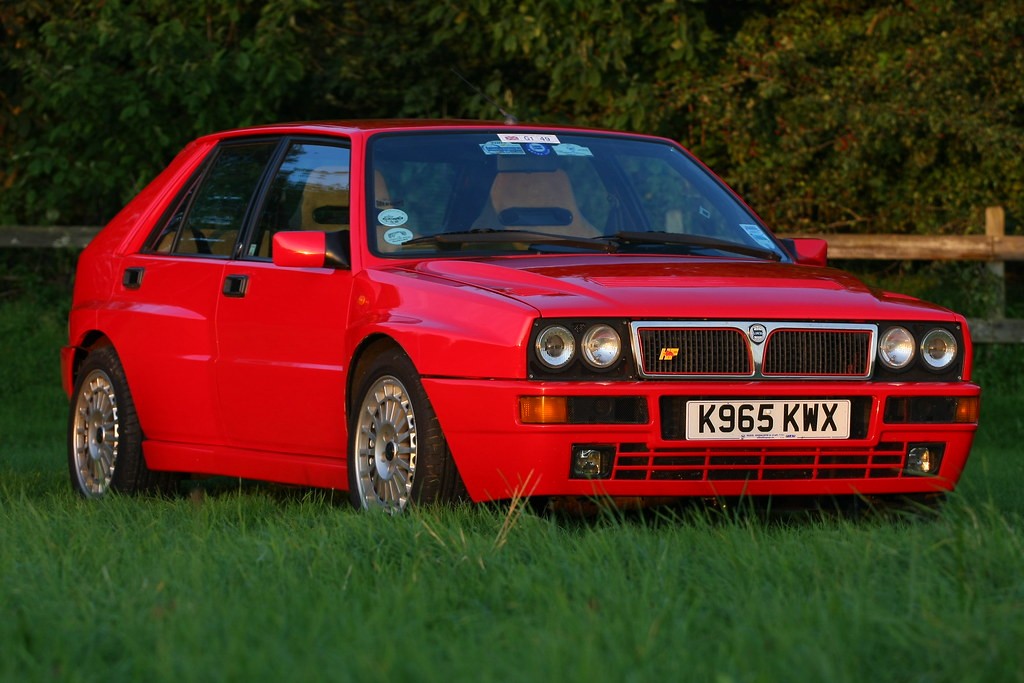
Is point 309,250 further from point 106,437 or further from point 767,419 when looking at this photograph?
point 106,437

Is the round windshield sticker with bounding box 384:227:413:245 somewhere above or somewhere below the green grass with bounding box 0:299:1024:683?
above

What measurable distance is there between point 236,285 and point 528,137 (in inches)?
49.8

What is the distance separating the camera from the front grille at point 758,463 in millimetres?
5844

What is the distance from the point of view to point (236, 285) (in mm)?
7359

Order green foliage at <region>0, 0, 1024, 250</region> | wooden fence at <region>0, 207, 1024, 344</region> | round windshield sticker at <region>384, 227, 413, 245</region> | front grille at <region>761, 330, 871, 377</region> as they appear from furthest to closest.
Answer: green foliage at <region>0, 0, 1024, 250</region>, wooden fence at <region>0, 207, 1024, 344</region>, round windshield sticker at <region>384, 227, 413, 245</region>, front grille at <region>761, 330, 871, 377</region>

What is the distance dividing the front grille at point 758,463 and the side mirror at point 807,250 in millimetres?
1445

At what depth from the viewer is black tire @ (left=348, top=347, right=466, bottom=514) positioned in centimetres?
604

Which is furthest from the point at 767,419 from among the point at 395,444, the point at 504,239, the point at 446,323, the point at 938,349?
the point at 504,239

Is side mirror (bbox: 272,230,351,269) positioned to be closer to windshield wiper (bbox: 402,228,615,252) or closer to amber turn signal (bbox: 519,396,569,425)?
windshield wiper (bbox: 402,228,615,252)

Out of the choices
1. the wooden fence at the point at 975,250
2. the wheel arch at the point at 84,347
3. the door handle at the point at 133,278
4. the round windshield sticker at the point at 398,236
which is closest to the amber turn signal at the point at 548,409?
the round windshield sticker at the point at 398,236

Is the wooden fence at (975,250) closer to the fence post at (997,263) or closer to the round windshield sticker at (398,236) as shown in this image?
the fence post at (997,263)

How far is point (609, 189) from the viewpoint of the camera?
741cm

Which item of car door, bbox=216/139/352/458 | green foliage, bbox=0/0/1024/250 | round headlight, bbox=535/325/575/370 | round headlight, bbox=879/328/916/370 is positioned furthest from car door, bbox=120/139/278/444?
green foliage, bbox=0/0/1024/250

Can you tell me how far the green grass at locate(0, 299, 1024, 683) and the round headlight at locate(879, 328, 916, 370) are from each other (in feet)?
2.18
